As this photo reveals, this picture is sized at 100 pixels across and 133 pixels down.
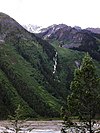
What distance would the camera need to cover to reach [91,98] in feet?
156

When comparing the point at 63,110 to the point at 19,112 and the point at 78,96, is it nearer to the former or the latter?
the point at 78,96

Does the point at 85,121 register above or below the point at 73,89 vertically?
below

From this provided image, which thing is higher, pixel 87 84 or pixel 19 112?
pixel 87 84

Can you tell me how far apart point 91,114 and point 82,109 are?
1.31 meters

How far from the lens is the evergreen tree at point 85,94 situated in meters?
47.6

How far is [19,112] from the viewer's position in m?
49.5

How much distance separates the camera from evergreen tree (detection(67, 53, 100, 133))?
47562 mm

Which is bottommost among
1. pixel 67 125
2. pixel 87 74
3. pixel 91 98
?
pixel 67 125

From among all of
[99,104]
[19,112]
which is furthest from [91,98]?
[19,112]

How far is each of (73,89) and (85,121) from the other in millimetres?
4444

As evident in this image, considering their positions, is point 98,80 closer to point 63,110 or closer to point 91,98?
point 91,98

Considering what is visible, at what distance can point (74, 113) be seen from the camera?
47562mm

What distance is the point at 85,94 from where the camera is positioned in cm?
4759

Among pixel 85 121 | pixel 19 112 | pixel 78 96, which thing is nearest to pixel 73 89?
pixel 78 96
